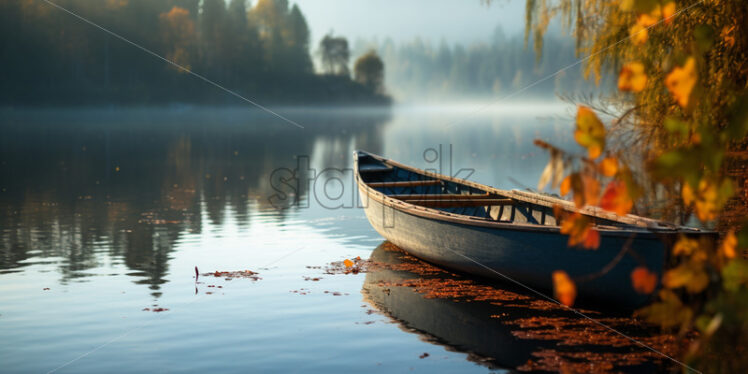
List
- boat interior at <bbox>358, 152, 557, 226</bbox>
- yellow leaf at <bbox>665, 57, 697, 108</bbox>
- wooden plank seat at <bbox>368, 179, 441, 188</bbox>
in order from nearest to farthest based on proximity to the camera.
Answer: yellow leaf at <bbox>665, 57, 697, 108</bbox>, boat interior at <bbox>358, 152, 557, 226</bbox>, wooden plank seat at <bbox>368, 179, 441, 188</bbox>

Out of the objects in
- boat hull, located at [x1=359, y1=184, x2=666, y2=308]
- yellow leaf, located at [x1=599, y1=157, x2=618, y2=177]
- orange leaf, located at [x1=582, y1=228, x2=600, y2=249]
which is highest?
yellow leaf, located at [x1=599, y1=157, x2=618, y2=177]

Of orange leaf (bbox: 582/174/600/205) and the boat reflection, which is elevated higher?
orange leaf (bbox: 582/174/600/205)

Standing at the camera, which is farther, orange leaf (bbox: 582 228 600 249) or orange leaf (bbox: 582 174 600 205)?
orange leaf (bbox: 582 228 600 249)

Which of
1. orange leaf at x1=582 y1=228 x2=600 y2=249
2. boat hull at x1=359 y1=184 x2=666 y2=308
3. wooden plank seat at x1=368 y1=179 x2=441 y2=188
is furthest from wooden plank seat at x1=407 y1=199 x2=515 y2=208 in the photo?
orange leaf at x1=582 y1=228 x2=600 y2=249

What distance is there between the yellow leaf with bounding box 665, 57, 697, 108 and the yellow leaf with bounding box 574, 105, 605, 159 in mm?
280

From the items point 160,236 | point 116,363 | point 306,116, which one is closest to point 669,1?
point 116,363

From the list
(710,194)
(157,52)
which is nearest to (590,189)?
(710,194)

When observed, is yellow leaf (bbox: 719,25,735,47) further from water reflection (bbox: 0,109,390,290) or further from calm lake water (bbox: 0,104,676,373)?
water reflection (bbox: 0,109,390,290)

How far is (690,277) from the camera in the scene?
7.47ft

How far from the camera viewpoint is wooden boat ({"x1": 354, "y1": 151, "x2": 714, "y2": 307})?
824cm

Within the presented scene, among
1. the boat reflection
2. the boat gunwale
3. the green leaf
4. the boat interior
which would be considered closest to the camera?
the green leaf

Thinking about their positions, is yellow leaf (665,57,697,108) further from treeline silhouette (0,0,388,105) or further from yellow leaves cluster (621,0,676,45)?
treeline silhouette (0,0,388,105)

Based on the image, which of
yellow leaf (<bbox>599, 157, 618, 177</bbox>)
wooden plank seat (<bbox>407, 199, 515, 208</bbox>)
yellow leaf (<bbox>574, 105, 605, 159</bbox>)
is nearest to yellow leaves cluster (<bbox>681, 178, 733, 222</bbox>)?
yellow leaf (<bbox>599, 157, 618, 177</bbox>)

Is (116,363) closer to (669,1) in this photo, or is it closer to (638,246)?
(638,246)
